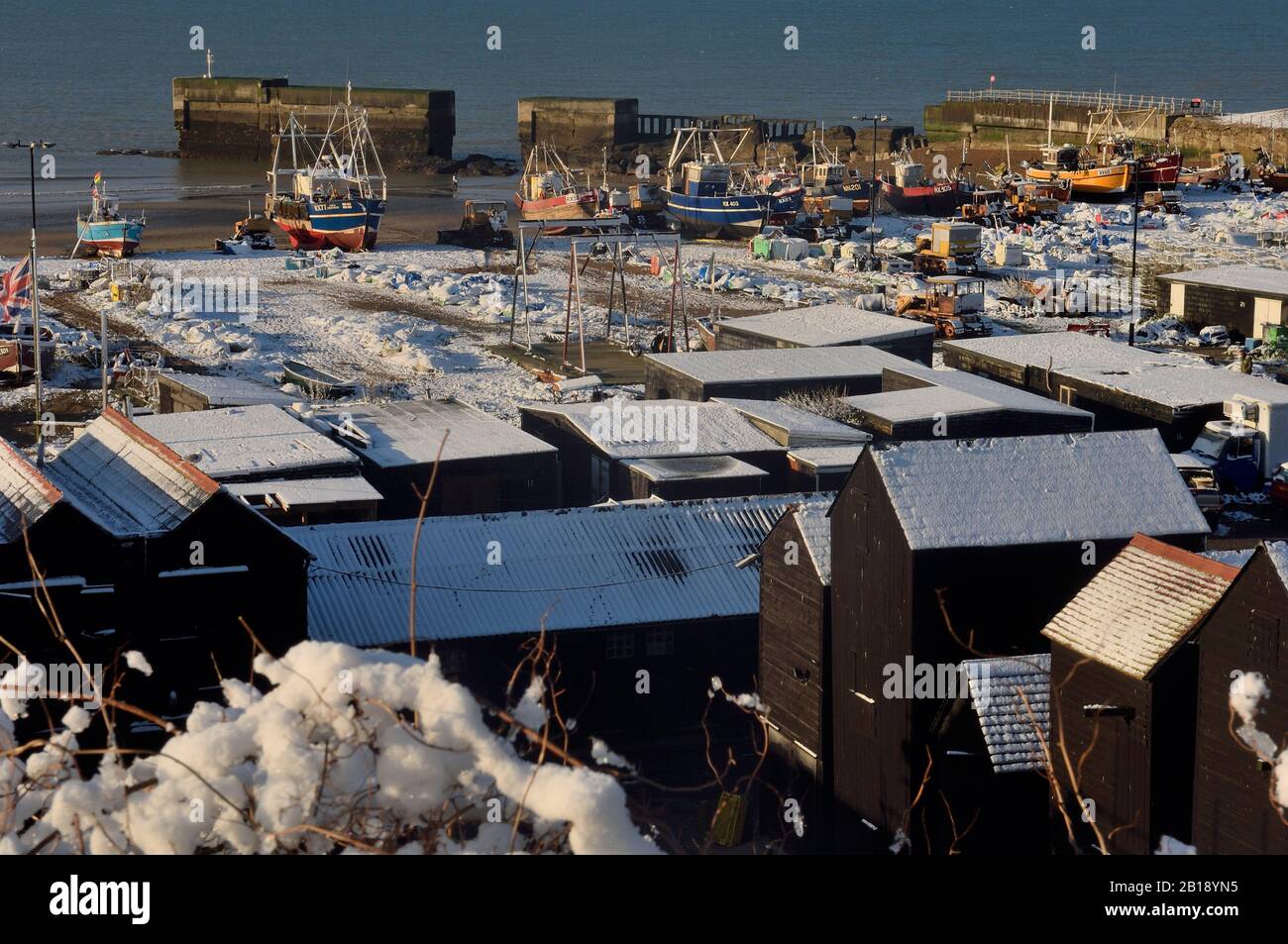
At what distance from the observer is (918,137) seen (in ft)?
302

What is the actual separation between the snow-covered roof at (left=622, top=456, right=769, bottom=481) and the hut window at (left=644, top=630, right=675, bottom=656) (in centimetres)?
540

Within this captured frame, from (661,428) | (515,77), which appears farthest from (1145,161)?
(515,77)

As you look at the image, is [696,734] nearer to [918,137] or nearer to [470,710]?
[470,710]

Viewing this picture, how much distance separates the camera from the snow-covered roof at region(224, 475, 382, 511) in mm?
23953

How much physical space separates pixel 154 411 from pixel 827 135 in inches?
2442

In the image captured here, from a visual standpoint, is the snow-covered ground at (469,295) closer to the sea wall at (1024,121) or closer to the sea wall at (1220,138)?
the sea wall at (1220,138)

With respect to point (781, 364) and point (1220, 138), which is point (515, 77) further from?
point (781, 364)

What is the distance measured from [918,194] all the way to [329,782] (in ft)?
220

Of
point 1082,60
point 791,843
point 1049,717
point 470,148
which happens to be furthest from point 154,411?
point 1082,60

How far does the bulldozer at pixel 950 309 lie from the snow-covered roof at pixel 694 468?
56.4 ft

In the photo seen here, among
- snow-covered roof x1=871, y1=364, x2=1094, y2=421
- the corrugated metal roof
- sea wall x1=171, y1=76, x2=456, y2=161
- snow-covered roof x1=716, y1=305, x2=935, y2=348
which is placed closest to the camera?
the corrugated metal roof

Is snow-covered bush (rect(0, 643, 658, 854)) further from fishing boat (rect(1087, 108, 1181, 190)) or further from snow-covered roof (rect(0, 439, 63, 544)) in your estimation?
fishing boat (rect(1087, 108, 1181, 190))

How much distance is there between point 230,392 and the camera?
3162cm

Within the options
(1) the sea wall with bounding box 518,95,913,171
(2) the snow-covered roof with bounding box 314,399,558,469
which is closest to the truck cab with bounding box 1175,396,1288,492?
(2) the snow-covered roof with bounding box 314,399,558,469
